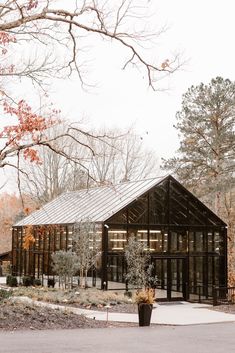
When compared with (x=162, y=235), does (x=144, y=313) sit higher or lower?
lower

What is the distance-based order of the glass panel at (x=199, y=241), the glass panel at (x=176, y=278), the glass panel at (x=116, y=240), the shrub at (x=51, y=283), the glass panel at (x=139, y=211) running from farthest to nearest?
the shrub at (x=51, y=283) → the glass panel at (x=199, y=241) → the glass panel at (x=176, y=278) → the glass panel at (x=139, y=211) → the glass panel at (x=116, y=240)

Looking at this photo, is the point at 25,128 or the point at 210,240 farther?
the point at 210,240

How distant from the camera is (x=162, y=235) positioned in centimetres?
2598

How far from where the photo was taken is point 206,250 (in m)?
27.0

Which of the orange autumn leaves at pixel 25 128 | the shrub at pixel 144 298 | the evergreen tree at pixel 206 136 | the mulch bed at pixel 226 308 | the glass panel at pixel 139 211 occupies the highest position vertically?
the evergreen tree at pixel 206 136

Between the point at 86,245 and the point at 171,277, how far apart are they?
4.45 meters

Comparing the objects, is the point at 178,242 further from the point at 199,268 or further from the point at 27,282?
the point at 27,282

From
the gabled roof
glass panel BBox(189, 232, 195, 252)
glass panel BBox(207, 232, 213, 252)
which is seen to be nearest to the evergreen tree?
glass panel BBox(207, 232, 213, 252)

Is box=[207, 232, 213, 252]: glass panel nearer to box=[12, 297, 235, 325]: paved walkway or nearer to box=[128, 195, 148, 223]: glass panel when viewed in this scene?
box=[128, 195, 148, 223]: glass panel

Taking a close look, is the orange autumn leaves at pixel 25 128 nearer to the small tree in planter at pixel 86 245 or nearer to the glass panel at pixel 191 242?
the small tree in planter at pixel 86 245

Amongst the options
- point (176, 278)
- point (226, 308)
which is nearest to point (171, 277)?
point (176, 278)

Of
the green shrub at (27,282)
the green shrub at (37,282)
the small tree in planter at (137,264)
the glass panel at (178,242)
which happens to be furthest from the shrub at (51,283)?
the glass panel at (178,242)

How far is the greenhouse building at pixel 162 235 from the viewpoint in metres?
24.5

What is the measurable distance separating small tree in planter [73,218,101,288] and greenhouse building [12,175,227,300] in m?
0.28
